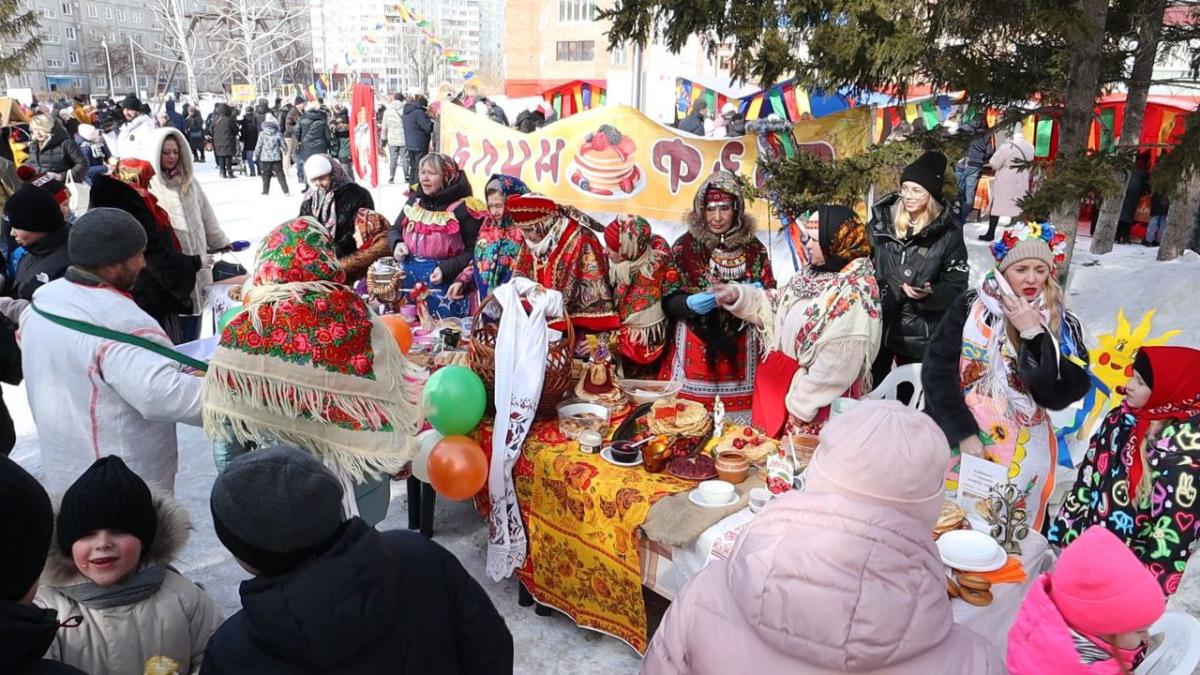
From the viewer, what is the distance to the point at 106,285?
8.43ft

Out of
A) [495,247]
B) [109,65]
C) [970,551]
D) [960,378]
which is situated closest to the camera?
[970,551]

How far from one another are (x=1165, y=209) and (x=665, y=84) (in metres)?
13.2

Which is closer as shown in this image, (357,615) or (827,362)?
(357,615)

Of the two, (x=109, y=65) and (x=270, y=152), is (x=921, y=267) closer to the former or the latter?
(x=270, y=152)

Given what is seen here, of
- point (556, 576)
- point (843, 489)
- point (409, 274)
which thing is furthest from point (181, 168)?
point (843, 489)

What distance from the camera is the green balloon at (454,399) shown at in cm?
311

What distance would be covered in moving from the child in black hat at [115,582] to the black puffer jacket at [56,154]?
1038 cm

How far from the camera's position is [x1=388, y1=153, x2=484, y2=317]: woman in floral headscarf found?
527cm

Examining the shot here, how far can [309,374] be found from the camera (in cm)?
241

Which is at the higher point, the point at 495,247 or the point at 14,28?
the point at 14,28

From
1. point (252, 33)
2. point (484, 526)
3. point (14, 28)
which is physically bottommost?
point (484, 526)

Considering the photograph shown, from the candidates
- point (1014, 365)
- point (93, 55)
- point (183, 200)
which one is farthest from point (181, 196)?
point (93, 55)

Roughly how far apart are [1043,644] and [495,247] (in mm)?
3497

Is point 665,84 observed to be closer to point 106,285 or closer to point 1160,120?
point 1160,120
